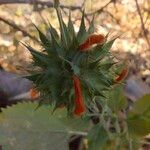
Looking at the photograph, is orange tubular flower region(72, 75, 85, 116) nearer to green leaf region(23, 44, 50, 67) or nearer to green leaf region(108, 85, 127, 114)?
green leaf region(23, 44, 50, 67)

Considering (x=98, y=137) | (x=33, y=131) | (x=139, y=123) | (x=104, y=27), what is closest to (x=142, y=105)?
(x=139, y=123)

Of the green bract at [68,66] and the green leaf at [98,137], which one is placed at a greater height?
the green bract at [68,66]

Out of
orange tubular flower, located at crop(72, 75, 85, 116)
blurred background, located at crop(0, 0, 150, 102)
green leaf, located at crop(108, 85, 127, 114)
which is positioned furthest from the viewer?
blurred background, located at crop(0, 0, 150, 102)

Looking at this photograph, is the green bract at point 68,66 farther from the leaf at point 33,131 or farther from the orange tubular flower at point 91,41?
the leaf at point 33,131

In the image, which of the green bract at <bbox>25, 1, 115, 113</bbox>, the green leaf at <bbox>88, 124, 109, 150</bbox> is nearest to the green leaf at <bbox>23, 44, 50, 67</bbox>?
the green bract at <bbox>25, 1, 115, 113</bbox>

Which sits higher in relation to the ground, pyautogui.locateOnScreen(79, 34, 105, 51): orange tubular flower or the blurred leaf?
pyautogui.locateOnScreen(79, 34, 105, 51): orange tubular flower

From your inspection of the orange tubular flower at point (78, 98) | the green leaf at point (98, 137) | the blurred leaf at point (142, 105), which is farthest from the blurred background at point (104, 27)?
the orange tubular flower at point (78, 98)
